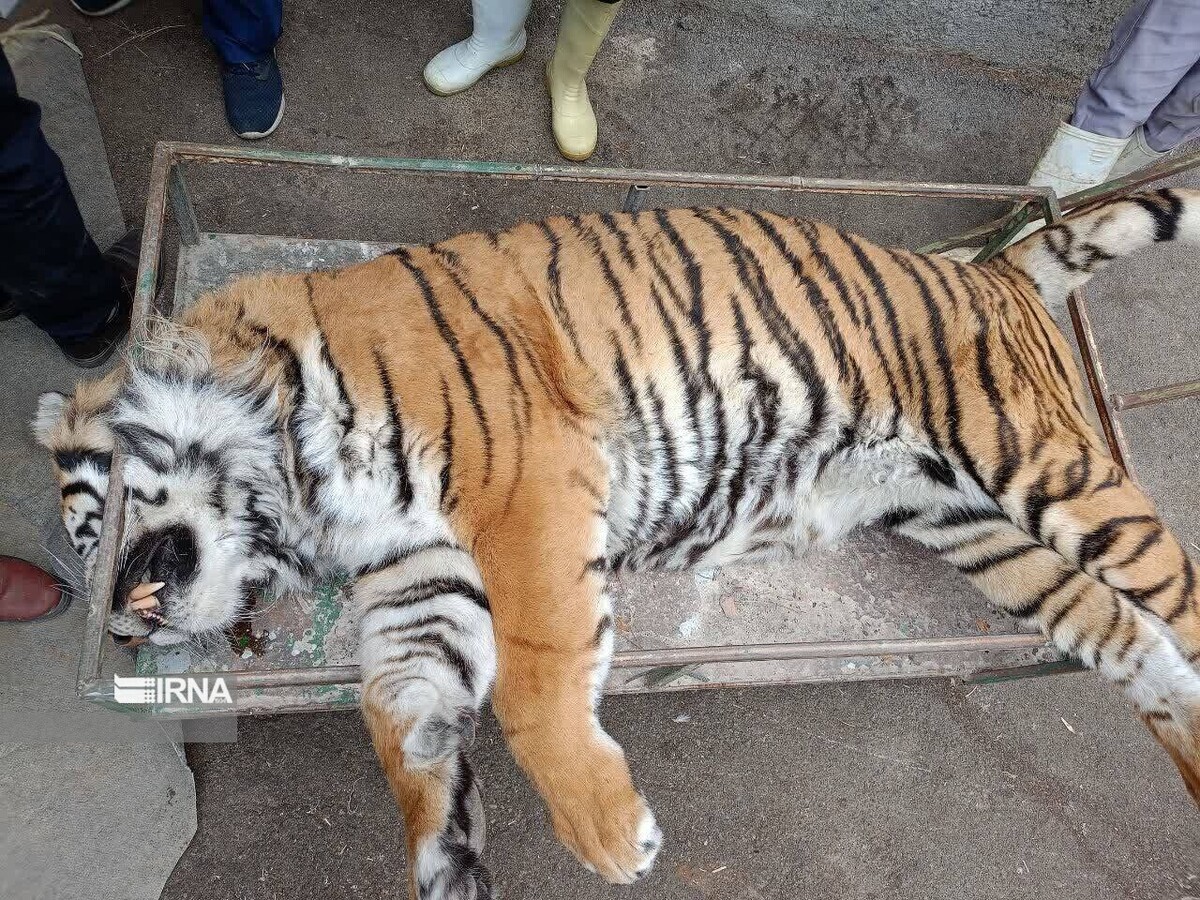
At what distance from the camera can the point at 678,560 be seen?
7.47 feet

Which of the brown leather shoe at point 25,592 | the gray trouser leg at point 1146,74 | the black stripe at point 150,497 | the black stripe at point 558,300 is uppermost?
the gray trouser leg at point 1146,74

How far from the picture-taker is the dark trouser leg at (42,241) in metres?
2.06

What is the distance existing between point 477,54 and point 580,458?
7.36ft

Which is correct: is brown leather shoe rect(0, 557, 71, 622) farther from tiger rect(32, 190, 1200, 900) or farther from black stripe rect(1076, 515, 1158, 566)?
black stripe rect(1076, 515, 1158, 566)

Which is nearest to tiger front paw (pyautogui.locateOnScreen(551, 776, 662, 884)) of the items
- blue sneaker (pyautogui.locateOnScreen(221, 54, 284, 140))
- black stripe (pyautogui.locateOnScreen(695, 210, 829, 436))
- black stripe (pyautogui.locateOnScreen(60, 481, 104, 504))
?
black stripe (pyautogui.locateOnScreen(695, 210, 829, 436))

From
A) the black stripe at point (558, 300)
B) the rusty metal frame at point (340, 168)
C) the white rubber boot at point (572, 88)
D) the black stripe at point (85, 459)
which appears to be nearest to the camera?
the rusty metal frame at point (340, 168)

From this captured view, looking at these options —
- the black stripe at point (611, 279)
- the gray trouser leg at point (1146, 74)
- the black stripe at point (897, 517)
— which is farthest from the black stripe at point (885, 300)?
the gray trouser leg at point (1146, 74)

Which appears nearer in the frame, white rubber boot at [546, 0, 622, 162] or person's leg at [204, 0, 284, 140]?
person's leg at [204, 0, 284, 140]

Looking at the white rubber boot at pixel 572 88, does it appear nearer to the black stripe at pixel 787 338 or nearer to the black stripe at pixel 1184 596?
the black stripe at pixel 787 338

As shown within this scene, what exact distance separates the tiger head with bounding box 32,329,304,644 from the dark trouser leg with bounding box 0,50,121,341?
635 mm

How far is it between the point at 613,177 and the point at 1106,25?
9.82ft

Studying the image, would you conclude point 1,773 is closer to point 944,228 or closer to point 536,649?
→ point 536,649

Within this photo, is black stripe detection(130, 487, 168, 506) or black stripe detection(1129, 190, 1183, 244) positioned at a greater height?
black stripe detection(1129, 190, 1183, 244)

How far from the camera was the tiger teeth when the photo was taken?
174cm
